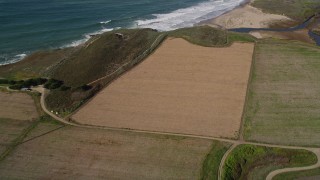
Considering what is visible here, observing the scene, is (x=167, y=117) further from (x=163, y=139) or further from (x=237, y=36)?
(x=237, y=36)

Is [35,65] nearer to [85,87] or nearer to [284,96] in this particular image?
[85,87]

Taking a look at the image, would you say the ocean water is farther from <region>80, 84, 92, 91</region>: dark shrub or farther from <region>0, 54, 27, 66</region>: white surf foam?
<region>80, 84, 92, 91</region>: dark shrub

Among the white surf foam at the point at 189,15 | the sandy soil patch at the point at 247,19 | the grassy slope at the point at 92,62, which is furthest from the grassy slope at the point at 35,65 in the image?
the sandy soil patch at the point at 247,19

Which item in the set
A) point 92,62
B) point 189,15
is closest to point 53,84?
point 92,62

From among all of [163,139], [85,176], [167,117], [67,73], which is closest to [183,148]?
[163,139]

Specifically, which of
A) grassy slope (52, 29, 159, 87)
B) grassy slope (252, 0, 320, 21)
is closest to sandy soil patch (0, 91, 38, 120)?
Result: grassy slope (52, 29, 159, 87)
